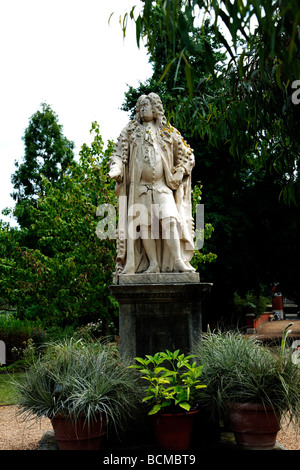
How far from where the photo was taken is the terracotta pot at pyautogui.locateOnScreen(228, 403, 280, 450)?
417cm

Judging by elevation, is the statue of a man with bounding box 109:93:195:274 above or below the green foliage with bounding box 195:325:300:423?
above

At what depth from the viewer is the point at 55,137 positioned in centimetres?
2738

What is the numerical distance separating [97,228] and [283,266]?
313 inches

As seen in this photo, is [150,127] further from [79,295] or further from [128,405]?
[79,295]

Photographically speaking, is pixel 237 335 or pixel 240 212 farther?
pixel 240 212

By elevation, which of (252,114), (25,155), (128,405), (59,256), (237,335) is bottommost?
(128,405)

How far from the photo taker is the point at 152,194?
18.9 feet

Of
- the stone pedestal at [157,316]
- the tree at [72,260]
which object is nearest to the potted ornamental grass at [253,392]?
the stone pedestal at [157,316]

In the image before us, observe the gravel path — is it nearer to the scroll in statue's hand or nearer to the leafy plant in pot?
the leafy plant in pot

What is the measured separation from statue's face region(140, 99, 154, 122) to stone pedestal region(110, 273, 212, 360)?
1977 mm

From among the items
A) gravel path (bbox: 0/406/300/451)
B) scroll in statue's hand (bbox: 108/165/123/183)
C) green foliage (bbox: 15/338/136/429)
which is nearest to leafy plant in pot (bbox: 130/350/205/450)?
green foliage (bbox: 15/338/136/429)

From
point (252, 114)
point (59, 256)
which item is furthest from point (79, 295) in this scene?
point (252, 114)

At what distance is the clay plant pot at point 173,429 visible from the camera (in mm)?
4293

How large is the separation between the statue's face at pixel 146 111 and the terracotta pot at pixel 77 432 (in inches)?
132
